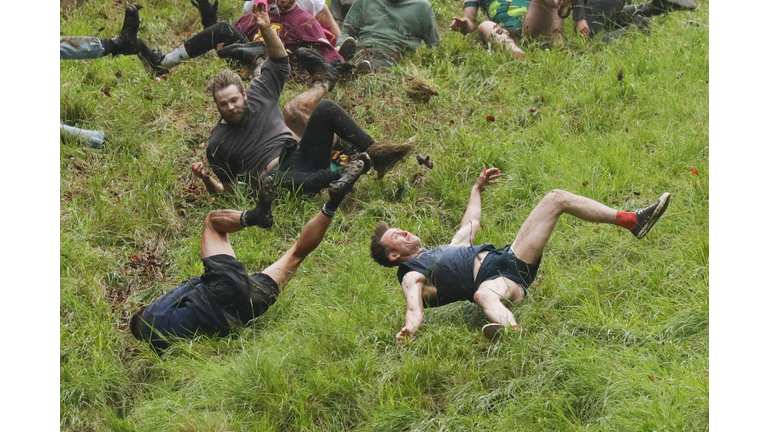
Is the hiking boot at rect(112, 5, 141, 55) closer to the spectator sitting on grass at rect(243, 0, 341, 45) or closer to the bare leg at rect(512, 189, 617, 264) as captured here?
the spectator sitting on grass at rect(243, 0, 341, 45)

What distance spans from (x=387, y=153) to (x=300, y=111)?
→ 959mm

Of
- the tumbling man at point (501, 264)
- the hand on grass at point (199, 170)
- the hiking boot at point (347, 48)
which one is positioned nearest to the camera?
the tumbling man at point (501, 264)

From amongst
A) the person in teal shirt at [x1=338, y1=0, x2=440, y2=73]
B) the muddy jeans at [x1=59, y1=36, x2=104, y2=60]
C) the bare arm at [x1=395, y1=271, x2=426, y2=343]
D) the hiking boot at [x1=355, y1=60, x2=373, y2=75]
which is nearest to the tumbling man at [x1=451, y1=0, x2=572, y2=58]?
the person in teal shirt at [x1=338, y1=0, x2=440, y2=73]

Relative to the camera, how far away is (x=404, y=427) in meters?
3.70

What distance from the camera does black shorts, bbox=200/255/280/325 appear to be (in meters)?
4.51

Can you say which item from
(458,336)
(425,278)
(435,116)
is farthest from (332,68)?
(458,336)

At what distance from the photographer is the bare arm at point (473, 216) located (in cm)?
470

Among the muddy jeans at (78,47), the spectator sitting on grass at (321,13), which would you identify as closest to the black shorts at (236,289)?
the muddy jeans at (78,47)

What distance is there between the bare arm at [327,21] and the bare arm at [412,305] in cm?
397

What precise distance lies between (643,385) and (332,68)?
3948 millimetres

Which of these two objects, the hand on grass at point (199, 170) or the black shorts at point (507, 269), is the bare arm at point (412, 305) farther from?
the hand on grass at point (199, 170)

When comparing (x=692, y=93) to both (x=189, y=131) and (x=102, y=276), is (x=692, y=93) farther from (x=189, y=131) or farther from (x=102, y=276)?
(x=102, y=276)

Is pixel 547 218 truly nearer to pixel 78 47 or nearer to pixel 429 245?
pixel 429 245

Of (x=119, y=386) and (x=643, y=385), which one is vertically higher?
(x=643, y=385)
